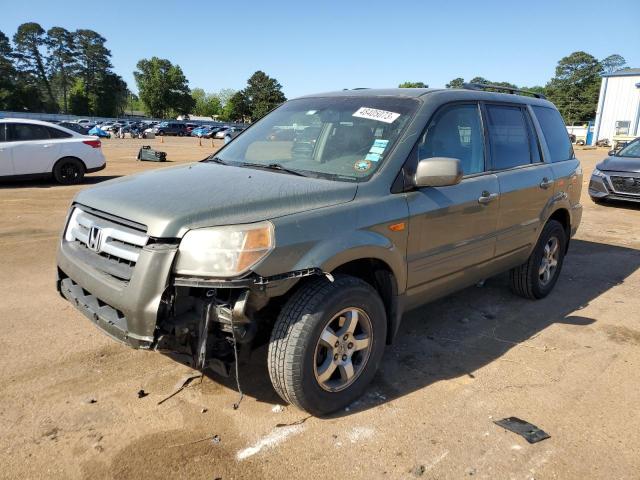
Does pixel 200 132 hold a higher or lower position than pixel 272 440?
higher

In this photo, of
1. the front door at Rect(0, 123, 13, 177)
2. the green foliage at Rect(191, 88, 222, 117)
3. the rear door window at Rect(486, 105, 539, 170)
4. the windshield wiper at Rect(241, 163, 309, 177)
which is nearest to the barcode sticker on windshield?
the windshield wiper at Rect(241, 163, 309, 177)

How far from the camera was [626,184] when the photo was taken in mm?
10562

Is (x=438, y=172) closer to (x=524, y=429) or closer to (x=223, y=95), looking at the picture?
(x=524, y=429)

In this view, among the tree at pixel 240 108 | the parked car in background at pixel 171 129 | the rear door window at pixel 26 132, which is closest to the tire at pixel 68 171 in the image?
Result: the rear door window at pixel 26 132

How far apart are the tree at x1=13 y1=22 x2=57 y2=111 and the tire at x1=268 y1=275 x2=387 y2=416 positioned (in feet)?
372

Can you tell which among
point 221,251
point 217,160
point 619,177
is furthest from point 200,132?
point 221,251

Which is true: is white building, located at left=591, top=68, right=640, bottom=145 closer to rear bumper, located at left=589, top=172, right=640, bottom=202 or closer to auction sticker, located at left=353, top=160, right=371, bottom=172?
rear bumper, located at left=589, top=172, right=640, bottom=202

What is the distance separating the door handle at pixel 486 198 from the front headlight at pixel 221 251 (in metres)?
1.95

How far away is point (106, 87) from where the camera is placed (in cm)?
10306

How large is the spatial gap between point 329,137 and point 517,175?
5.73ft

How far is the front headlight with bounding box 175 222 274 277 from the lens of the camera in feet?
7.97

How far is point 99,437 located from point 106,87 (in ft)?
374

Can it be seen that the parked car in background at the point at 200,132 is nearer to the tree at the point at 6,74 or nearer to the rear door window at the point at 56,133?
the tree at the point at 6,74

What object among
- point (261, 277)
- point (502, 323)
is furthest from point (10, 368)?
point (502, 323)
